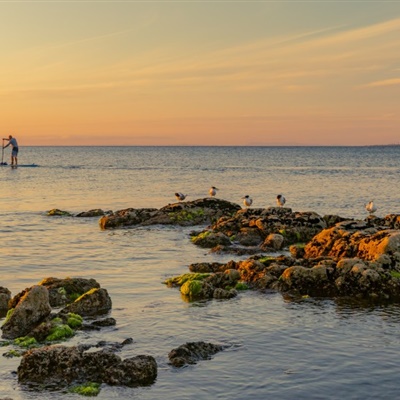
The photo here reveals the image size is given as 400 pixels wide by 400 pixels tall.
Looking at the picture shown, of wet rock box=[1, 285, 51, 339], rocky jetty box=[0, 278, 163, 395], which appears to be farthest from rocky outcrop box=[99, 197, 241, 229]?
wet rock box=[1, 285, 51, 339]

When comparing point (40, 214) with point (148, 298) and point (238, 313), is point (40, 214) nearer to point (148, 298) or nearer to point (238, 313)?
point (148, 298)

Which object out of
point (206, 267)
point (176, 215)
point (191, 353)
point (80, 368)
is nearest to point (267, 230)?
point (206, 267)

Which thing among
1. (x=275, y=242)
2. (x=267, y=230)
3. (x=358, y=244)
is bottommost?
(x=275, y=242)

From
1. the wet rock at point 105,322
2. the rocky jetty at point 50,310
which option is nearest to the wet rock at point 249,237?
the rocky jetty at point 50,310

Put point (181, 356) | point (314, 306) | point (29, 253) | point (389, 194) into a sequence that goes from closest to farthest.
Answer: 1. point (181, 356)
2. point (314, 306)
3. point (29, 253)
4. point (389, 194)

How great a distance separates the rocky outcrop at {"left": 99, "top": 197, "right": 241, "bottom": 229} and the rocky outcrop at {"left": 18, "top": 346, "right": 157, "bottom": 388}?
24.8 metres

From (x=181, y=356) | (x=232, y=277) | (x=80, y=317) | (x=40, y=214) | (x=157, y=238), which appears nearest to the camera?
(x=181, y=356)

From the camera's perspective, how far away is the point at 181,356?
1430cm

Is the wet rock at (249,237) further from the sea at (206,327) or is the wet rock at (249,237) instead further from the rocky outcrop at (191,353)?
the rocky outcrop at (191,353)

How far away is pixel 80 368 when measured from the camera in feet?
44.0

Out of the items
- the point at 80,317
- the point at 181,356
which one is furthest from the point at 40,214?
the point at 181,356

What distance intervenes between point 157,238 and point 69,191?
3419cm

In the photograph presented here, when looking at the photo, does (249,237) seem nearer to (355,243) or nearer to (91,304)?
(355,243)

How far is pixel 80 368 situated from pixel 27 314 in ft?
13.4
